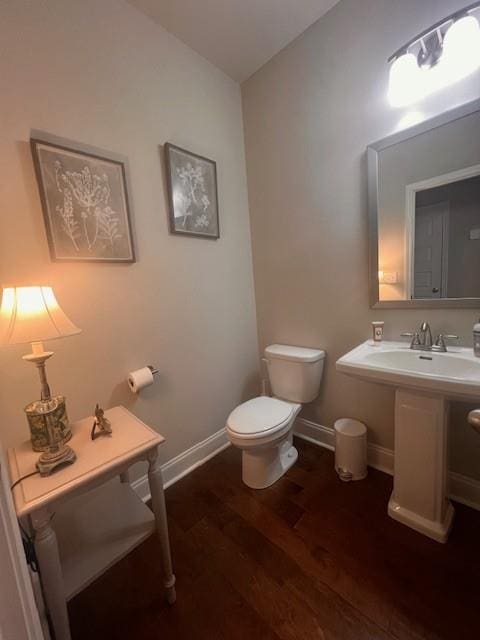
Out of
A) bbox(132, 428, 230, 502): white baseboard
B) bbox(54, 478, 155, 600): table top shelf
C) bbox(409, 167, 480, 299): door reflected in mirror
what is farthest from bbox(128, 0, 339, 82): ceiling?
bbox(132, 428, 230, 502): white baseboard

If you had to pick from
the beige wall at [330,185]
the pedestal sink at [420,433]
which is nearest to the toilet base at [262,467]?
the beige wall at [330,185]

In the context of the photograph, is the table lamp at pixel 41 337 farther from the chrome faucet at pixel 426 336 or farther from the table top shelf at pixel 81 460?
the chrome faucet at pixel 426 336

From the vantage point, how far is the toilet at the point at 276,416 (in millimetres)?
1412

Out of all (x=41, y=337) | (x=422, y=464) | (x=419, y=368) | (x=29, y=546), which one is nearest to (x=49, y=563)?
(x=29, y=546)

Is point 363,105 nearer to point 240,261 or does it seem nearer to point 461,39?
point 461,39

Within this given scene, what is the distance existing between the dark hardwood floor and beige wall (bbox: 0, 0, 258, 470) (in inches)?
22.1

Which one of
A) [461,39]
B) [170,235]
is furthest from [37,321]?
[461,39]

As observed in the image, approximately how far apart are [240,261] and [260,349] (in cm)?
74

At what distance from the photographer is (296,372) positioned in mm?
1719

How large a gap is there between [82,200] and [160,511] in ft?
4.51

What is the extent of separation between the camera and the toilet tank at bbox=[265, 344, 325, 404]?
5.57 ft

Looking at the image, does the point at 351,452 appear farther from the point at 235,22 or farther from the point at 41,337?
the point at 235,22

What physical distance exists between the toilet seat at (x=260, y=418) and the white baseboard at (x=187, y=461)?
451mm

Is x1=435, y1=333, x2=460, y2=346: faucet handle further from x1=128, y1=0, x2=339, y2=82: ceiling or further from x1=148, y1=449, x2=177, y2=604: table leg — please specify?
x1=128, y1=0, x2=339, y2=82: ceiling
